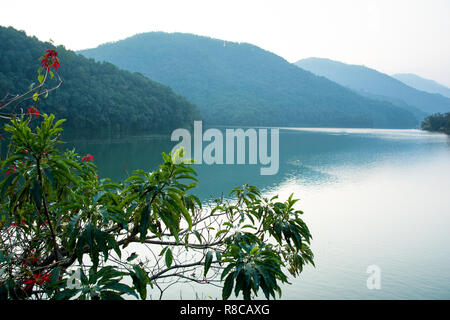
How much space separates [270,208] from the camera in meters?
2.11

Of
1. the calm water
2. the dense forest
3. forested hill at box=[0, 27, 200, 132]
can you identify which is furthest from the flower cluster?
the dense forest

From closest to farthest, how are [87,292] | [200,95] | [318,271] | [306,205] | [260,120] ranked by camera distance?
[87,292], [318,271], [306,205], [260,120], [200,95]

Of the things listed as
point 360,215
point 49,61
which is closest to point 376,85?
point 360,215

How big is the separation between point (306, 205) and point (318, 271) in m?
4.83

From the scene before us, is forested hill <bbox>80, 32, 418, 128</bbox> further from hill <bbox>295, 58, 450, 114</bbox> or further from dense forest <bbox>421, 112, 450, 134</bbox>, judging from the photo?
hill <bbox>295, 58, 450, 114</bbox>

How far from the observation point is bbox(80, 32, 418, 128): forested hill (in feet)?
222

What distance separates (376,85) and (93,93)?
155 m

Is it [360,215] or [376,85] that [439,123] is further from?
[376,85]

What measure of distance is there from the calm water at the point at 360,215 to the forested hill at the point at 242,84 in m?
42.6

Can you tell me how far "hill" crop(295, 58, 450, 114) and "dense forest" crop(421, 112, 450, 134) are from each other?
209 ft

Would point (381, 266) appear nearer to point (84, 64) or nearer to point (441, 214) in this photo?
point (441, 214)

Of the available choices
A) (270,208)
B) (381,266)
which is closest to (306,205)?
(381,266)

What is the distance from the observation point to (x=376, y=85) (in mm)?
160250

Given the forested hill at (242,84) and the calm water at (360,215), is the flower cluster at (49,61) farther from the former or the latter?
the forested hill at (242,84)
